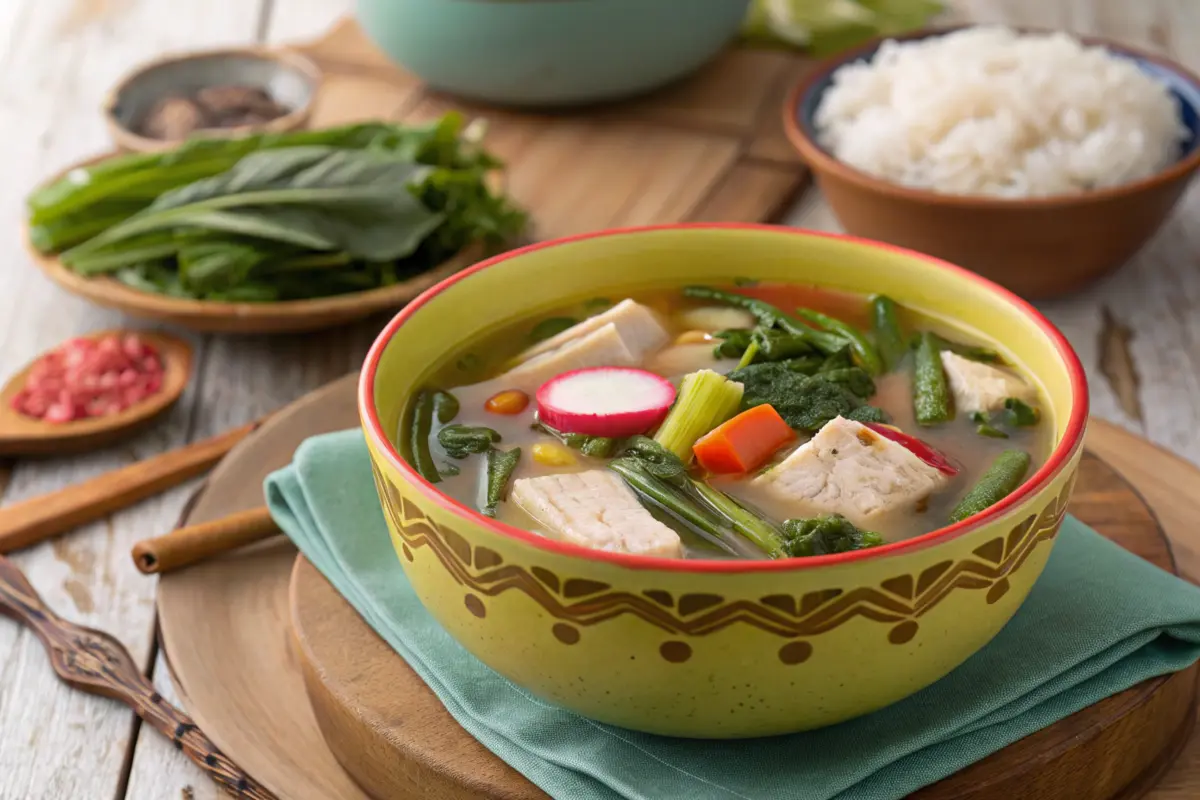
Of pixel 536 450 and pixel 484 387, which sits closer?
pixel 536 450

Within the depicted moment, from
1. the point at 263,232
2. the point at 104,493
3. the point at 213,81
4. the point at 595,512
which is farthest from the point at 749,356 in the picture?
the point at 213,81

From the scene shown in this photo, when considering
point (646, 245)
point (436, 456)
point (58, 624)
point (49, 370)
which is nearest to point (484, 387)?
point (436, 456)

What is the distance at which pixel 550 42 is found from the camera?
137 inches

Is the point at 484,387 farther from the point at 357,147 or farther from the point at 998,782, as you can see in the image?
the point at 357,147

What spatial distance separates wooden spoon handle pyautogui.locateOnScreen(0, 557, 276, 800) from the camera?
175 cm

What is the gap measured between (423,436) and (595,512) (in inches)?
13.4

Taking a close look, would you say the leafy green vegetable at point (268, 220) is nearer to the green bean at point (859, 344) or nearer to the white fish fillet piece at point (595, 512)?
the green bean at point (859, 344)

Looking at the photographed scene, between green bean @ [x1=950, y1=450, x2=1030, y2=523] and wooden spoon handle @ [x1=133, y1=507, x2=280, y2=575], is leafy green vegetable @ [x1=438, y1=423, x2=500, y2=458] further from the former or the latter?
green bean @ [x1=950, y1=450, x2=1030, y2=523]

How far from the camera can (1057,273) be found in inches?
114

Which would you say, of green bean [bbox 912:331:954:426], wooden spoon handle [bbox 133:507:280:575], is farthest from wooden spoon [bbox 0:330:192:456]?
green bean [bbox 912:331:954:426]

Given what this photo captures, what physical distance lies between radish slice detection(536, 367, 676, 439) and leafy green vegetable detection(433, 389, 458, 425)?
4.7 inches

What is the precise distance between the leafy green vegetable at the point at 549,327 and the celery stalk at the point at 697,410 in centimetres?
28

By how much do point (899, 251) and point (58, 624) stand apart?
1353 millimetres

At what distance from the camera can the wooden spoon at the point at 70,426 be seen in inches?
102
